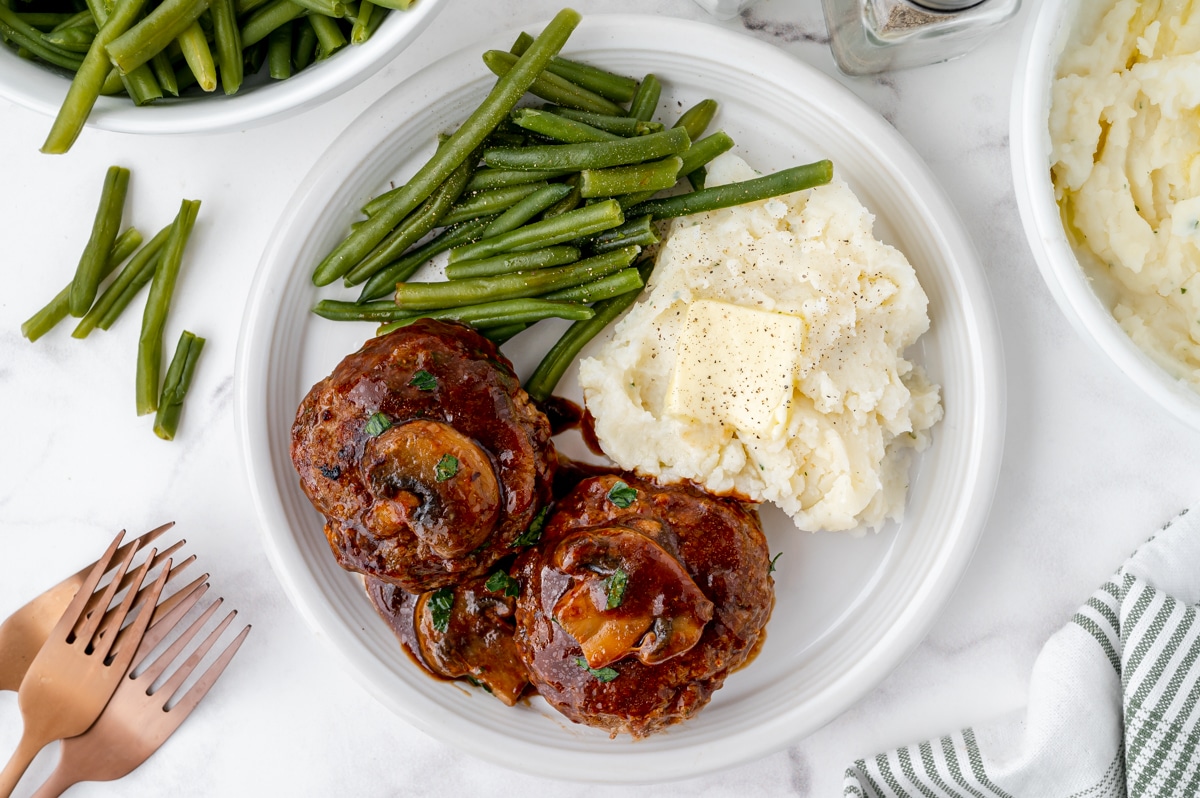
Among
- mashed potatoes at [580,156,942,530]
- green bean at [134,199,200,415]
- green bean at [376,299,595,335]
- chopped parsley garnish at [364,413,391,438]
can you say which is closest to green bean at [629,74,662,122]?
mashed potatoes at [580,156,942,530]

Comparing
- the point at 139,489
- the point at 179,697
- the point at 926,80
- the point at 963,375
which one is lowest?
the point at 179,697

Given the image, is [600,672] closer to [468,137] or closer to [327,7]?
[468,137]

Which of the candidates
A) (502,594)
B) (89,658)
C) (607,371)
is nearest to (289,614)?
(89,658)

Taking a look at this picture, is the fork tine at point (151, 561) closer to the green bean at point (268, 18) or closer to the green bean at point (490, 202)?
the green bean at point (490, 202)

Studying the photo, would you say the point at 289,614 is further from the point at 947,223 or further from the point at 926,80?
the point at 926,80

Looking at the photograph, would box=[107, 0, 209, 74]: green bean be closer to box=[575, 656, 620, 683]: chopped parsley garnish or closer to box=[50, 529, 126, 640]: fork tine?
box=[50, 529, 126, 640]: fork tine

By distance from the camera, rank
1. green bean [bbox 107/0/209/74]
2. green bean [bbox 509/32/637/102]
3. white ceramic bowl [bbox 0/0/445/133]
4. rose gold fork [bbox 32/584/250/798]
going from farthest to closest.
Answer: rose gold fork [bbox 32/584/250/798], green bean [bbox 509/32/637/102], white ceramic bowl [bbox 0/0/445/133], green bean [bbox 107/0/209/74]

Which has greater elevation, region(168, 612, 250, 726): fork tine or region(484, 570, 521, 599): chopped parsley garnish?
region(484, 570, 521, 599): chopped parsley garnish

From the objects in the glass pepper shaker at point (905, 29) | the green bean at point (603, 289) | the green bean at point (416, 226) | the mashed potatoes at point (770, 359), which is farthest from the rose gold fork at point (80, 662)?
the glass pepper shaker at point (905, 29)
